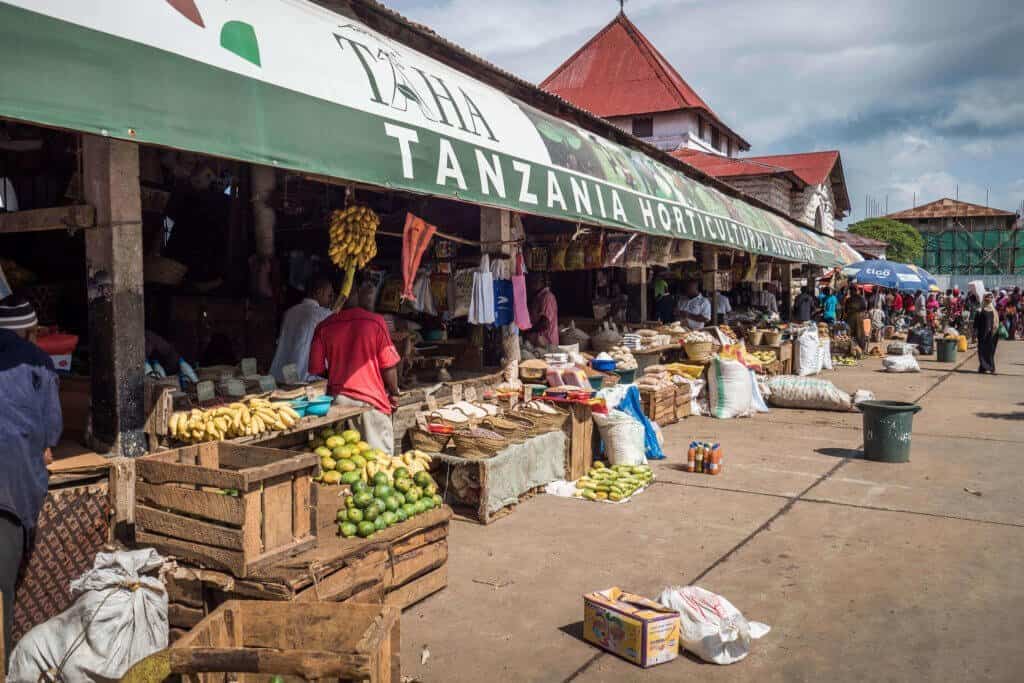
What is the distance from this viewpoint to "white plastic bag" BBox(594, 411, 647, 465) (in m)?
8.34

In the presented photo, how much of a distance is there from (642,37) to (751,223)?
30905mm

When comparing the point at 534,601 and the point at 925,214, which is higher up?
the point at 925,214

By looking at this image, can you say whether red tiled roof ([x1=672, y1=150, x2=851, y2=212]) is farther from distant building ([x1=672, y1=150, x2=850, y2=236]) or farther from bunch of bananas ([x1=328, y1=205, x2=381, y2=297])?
bunch of bananas ([x1=328, y1=205, x2=381, y2=297])

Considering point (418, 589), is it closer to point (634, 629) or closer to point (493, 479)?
point (634, 629)

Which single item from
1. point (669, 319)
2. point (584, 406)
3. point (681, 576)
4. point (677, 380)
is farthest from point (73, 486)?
point (669, 319)

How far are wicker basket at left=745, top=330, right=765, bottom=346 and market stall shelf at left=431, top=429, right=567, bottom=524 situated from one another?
1091 centimetres

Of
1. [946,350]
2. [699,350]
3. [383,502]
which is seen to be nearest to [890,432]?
[699,350]

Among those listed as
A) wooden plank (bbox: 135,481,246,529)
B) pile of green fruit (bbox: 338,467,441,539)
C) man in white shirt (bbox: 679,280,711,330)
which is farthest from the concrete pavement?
man in white shirt (bbox: 679,280,711,330)

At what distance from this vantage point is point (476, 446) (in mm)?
6914

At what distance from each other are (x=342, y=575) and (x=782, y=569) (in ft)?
10.6

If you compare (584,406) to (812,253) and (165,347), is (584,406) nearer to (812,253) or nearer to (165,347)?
(165,347)

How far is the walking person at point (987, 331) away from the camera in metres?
17.9

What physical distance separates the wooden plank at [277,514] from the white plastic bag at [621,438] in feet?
15.2

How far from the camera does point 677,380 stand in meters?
12.2
